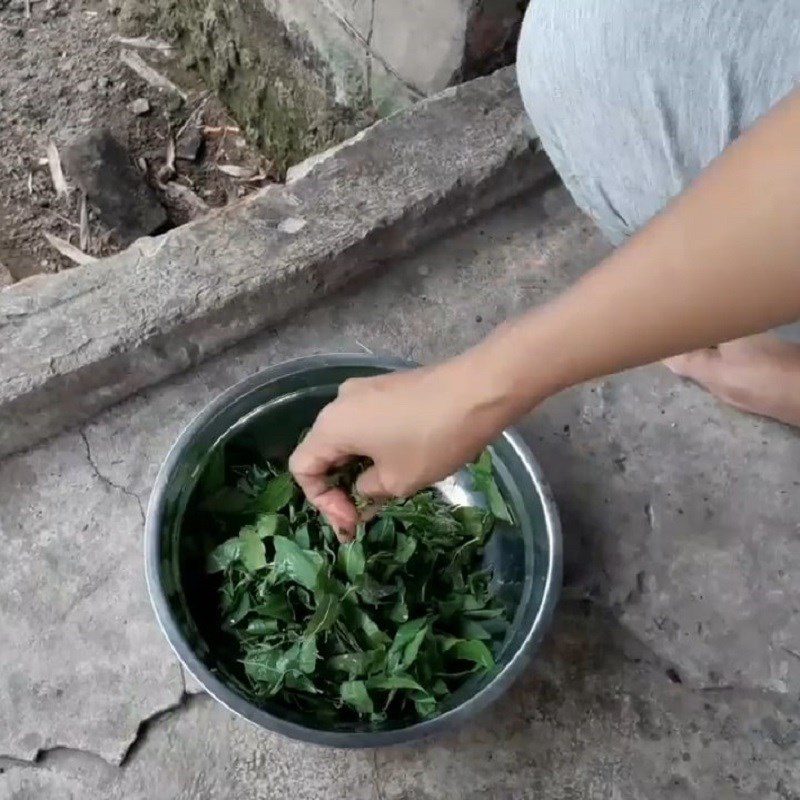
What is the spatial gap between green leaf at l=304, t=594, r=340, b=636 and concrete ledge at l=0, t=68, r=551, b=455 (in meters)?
0.49

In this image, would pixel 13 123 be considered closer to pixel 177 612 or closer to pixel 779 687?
pixel 177 612

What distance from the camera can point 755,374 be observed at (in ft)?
4.50

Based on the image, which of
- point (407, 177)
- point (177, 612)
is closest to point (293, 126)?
point (407, 177)

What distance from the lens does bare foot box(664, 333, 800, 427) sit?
1.36 metres

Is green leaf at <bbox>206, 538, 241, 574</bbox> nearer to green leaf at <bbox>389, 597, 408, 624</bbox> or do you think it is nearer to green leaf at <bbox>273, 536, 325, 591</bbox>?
green leaf at <bbox>273, 536, 325, 591</bbox>

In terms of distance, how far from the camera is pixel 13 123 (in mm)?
1983

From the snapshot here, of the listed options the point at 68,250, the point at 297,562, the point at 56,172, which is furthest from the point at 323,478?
the point at 56,172

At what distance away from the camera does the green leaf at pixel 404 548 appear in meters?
1.16

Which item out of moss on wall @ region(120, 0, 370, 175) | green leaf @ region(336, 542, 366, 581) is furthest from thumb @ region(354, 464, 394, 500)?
moss on wall @ region(120, 0, 370, 175)

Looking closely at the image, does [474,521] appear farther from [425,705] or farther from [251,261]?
[251,261]

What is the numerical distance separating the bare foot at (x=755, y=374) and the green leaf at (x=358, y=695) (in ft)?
2.45

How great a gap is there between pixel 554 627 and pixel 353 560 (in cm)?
35

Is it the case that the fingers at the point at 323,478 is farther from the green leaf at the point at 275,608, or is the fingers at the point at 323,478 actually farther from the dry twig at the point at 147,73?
the dry twig at the point at 147,73

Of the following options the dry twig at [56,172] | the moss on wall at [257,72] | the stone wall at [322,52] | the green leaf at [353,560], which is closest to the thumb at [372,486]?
the green leaf at [353,560]
